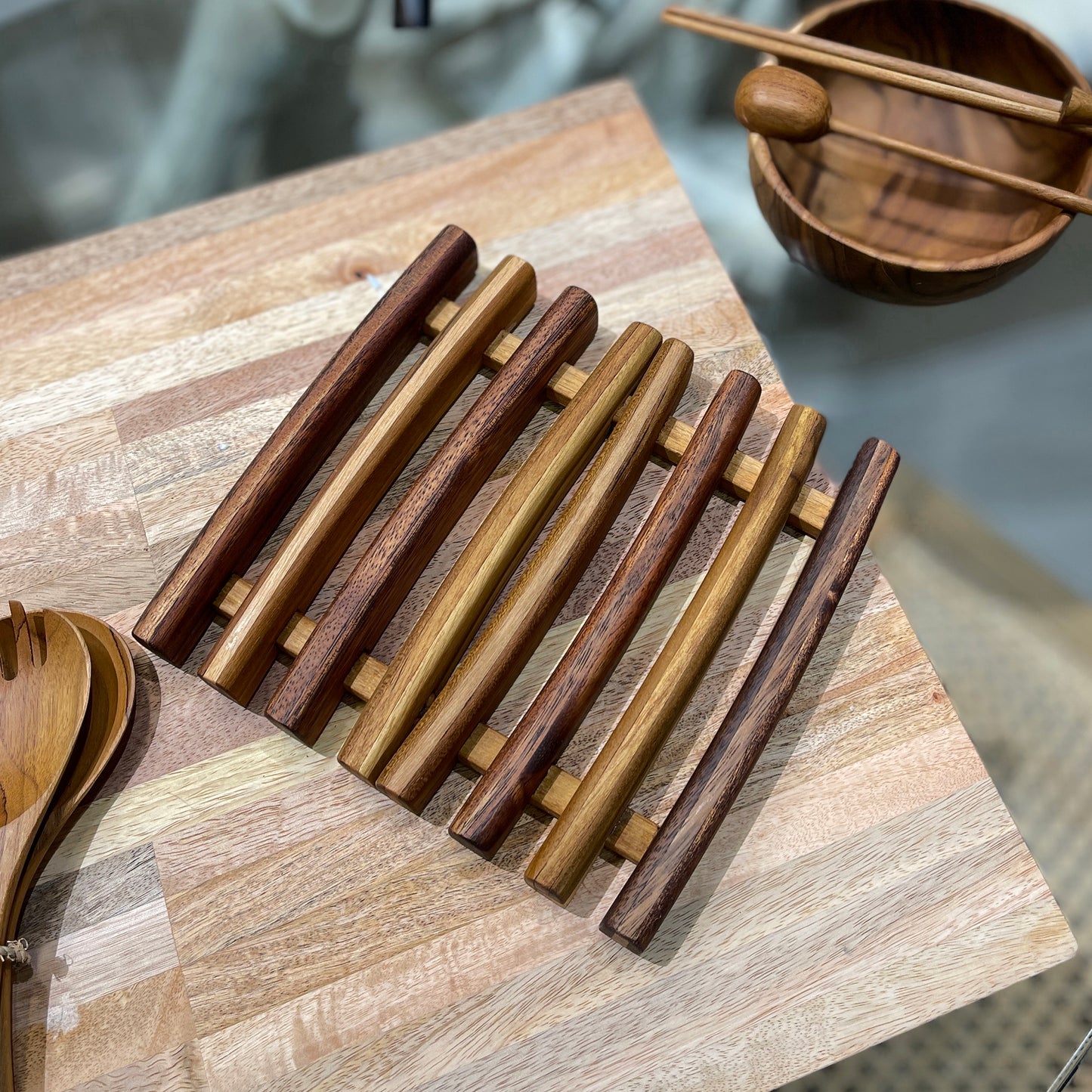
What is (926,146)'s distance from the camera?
592mm

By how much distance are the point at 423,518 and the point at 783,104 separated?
276mm

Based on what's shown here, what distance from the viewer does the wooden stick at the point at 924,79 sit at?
50 centimetres

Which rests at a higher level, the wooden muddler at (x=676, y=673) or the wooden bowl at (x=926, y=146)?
the wooden bowl at (x=926, y=146)

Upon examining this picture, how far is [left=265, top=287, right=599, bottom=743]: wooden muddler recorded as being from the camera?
44 cm

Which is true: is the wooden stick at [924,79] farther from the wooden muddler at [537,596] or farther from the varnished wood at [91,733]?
the varnished wood at [91,733]

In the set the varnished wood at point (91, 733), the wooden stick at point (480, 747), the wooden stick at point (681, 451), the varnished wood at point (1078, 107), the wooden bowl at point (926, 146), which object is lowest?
the varnished wood at point (91, 733)

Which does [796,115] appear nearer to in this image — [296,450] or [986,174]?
[986,174]

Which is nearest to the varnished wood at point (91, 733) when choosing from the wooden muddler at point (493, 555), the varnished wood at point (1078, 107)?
the wooden muddler at point (493, 555)

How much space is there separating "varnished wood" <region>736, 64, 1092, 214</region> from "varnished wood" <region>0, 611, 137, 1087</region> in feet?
1.33

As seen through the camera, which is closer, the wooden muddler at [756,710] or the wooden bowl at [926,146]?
the wooden muddler at [756,710]

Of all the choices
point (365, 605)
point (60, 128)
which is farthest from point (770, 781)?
point (60, 128)

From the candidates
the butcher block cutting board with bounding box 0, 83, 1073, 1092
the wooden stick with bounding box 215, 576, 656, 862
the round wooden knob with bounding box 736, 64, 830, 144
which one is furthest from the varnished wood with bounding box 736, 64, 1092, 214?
the wooden stick with bounding box 215, 576, 656, 862

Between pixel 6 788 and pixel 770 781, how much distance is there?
1.12 feet

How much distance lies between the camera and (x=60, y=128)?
687mm
